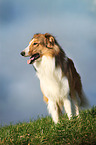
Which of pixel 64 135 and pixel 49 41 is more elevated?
pixel 49 41

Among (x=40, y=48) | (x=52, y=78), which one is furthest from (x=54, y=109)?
(x=40, y=48)

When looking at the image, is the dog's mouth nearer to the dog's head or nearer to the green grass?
the dog's head

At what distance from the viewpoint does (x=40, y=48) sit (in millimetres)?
5223

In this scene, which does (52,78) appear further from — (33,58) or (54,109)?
(54,109)

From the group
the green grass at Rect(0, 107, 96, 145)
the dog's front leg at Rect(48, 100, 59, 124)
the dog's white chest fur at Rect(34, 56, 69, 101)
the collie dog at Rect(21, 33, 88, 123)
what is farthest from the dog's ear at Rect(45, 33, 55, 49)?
the green grass at Rect(0, 107, 96, 145)

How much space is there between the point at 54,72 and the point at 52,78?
0.50 ft

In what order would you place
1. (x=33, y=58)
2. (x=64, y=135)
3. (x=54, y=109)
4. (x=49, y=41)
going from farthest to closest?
(x=54, y=109)
(x=49, y=41)
(x=33, y=58)
(x=64, y=135)

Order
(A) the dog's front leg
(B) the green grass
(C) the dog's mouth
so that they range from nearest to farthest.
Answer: (B) the green grass < (C) the dog's mouth < (A) the dog's front leg

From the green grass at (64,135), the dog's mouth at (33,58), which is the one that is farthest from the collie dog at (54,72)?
the green grass at (64,135)

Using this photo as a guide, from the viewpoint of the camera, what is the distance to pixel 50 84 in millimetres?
5395

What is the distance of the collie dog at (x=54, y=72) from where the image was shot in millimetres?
5227

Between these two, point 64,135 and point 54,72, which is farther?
point 54,72

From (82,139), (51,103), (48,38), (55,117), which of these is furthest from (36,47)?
(82,139)

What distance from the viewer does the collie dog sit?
523 cm
